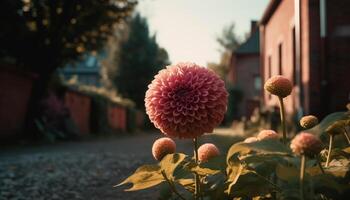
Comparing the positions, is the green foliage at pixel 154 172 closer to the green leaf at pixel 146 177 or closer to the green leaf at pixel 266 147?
the green leaf at pixel 146 177

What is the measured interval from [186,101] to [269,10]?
777 inches

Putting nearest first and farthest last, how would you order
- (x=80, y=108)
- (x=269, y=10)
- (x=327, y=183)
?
(x=327, y=183) → (x=269, y=10) → (x=80, y=108)

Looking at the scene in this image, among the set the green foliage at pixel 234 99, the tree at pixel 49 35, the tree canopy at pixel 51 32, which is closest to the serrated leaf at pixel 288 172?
the tree canopy at pixel 51 32

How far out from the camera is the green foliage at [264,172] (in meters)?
1.49

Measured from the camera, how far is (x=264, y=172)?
1.83 metres

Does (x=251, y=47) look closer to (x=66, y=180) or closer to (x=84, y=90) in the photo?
(x=84, y=90)

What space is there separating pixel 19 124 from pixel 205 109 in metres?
16.2

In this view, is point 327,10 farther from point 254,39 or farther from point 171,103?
point 254,39

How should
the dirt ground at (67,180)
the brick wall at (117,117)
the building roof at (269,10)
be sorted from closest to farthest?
the dirt ground at (67,180)
the building roof at (269,10)
the brick wall at (117,117)

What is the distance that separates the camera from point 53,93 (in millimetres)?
19734

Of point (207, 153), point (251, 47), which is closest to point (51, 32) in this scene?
point (207, 153)

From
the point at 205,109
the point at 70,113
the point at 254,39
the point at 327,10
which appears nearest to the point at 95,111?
the point at 70,113

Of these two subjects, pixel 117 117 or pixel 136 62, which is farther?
pixel 136 62

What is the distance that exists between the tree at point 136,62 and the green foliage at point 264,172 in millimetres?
38278
